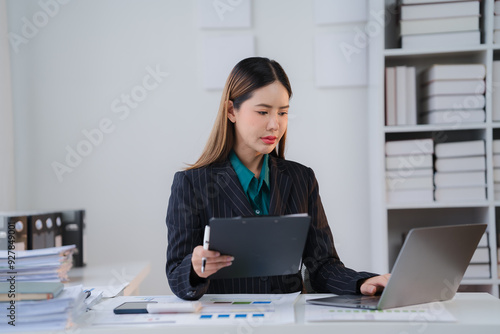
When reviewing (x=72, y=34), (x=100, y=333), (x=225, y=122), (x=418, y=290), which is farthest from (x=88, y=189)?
(x=418, y=290)

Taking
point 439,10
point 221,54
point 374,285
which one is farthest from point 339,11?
point 374,285

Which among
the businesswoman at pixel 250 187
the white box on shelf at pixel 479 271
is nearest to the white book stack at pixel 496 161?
the white box on shelf at pixel 479 271

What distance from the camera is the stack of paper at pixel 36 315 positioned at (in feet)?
3.82

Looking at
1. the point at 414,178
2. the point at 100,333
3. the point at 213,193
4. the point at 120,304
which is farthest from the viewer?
the point at 414,178

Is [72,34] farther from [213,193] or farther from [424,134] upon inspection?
[424,134]

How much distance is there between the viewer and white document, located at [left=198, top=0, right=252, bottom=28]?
2953 mm

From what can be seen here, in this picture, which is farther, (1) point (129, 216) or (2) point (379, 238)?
(1) point (129, 216)

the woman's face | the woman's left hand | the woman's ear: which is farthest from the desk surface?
the woman's ear

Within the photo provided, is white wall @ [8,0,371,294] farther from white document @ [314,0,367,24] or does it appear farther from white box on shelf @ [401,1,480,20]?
white box on shelf @ [401,1,480,20]

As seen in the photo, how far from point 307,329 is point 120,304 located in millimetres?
526

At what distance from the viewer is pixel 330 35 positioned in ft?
9.73

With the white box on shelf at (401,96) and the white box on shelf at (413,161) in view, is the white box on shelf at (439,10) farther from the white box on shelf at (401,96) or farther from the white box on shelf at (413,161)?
the white box on shelf at (413,161)

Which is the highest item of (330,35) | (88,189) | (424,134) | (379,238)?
(330,35)

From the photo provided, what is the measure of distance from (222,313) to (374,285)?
0.43 meters
